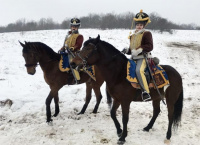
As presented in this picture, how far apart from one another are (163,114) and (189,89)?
Result: 10.4 feet

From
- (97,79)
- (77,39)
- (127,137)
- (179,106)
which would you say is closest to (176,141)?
(179,106)

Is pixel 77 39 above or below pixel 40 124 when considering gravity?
above

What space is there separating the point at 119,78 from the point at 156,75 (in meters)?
0.85

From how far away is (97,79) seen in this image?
5.65 meters

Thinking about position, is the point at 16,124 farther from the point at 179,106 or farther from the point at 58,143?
the point at 179,106

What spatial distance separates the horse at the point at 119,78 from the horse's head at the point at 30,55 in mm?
1861

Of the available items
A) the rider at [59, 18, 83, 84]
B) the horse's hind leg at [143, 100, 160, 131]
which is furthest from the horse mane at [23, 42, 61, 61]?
the horse's hind leg at [143, 100, 160, 131]

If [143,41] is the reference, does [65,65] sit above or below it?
below

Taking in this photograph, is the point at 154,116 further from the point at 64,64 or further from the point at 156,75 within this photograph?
the point at 64,64

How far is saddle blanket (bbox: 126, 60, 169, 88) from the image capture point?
148 inches

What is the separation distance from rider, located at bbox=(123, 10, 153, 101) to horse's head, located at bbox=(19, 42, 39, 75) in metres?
2.49

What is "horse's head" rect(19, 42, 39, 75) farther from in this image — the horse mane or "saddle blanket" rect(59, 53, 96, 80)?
"saddle blanket" rect(59, 53, 96, 80)

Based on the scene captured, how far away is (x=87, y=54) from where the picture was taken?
342 centimetres

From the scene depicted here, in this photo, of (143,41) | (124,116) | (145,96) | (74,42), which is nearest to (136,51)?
(143,41)
